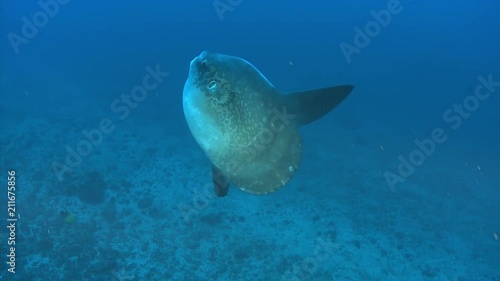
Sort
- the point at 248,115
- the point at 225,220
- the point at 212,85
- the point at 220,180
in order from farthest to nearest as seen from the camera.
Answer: the point at 225,220 < the point at 220,180 < the point at 248,115 < the point at 212,85

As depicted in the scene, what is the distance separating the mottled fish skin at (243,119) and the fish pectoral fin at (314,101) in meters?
0.08

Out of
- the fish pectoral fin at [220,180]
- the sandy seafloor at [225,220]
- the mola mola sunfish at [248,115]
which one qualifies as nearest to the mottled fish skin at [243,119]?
the mola mola sunfish at [248,115]

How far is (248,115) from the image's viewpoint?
289cm

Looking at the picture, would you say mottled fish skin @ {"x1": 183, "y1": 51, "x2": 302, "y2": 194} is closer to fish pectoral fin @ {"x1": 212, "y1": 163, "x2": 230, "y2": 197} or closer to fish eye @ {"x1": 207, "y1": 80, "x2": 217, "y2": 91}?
fish eye @ {"x1": 207, "y1": 80, "x2": 217, "y2": 91}

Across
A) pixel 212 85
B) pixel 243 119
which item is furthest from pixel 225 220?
pixel 212 85

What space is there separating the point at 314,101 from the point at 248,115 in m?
0.56

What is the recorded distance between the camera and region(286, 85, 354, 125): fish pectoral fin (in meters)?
2.66

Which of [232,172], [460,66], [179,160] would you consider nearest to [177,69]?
[179,160]

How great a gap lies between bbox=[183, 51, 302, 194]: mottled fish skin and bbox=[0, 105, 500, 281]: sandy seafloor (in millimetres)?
7933

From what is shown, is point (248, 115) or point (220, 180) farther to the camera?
point (220, 180)

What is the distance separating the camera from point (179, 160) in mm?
16125

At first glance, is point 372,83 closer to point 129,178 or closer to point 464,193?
point 464,193

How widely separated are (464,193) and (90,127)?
2087 centimetres

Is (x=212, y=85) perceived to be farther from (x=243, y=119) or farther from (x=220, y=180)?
(x=220, y=180)
